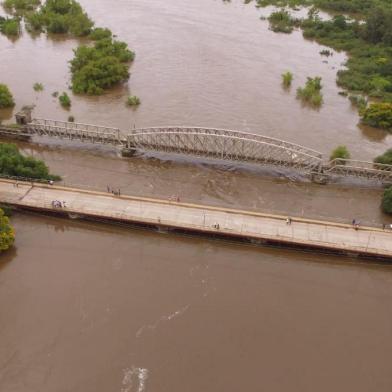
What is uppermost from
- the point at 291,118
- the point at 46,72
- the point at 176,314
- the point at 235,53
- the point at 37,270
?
the point at 235,53

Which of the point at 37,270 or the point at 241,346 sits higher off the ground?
the point at 37,270

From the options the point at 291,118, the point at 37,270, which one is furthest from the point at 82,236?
the point at 291,118

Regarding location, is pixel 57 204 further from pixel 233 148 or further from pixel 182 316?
pixel 233 148

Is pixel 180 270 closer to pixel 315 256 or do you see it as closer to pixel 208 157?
pixel 315 256

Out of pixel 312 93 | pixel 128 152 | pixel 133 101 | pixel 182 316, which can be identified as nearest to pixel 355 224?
pixel 182 316

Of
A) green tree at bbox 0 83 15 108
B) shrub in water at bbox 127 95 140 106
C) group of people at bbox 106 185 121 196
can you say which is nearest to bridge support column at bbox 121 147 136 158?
group of people at bbox 106 185 121 196

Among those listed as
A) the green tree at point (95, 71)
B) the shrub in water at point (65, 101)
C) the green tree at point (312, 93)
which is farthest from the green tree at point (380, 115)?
the shrub in water at point (65, 101)
